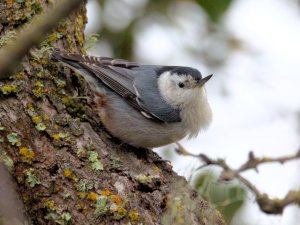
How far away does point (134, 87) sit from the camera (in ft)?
11.3

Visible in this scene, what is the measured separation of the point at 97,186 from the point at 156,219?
12.5 inches

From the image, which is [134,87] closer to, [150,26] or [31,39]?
[150,26]

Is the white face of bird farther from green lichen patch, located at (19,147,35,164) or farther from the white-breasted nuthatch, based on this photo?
green lichen patch, located at (19,147,35,164)

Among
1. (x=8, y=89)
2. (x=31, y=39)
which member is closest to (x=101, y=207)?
(x=8, y=89)

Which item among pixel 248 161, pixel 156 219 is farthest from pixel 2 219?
pixel 156 219

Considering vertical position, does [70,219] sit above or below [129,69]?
below

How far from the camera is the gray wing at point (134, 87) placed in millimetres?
3377

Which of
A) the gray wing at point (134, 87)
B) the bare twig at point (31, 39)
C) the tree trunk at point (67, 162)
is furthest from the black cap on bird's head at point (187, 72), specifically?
the bare twig at point (31, 39)

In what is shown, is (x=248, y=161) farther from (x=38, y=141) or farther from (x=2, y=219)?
(x=38, y=141)

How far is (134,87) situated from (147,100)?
0.40 feet

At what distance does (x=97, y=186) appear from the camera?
2441 mm

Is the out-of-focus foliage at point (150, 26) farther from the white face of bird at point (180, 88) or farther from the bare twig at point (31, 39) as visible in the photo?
the bare twig at point (31, 39)

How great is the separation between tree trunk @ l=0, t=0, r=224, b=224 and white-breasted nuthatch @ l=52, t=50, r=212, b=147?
0.29 metres

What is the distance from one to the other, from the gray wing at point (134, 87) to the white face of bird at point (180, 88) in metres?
0.06
